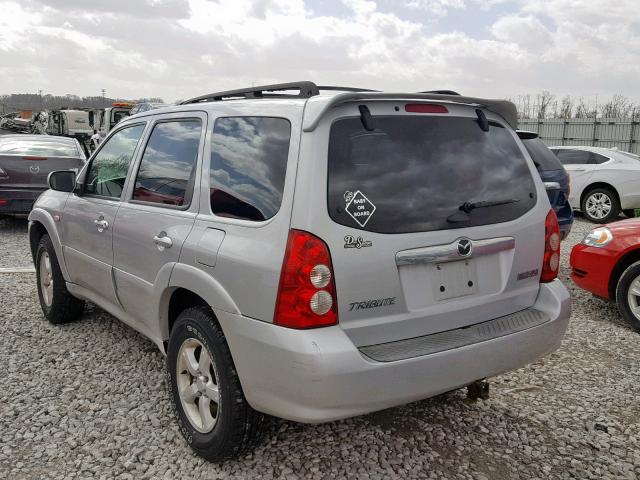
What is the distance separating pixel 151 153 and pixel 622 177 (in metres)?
10.5

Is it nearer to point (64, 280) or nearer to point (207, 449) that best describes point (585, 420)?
point (207, 449)

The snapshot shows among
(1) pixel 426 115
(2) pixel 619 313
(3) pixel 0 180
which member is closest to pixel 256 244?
(1) pixel 426 115

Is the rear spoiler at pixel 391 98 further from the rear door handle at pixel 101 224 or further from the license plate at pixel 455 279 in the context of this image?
the rear door handle at pixel 101 224

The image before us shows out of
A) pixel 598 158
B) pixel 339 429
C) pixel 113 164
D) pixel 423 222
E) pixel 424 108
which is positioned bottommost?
pixel 339 429

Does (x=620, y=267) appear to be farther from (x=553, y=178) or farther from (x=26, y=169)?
(x=26, y=169)

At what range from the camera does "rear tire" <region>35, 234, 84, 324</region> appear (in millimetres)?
4652

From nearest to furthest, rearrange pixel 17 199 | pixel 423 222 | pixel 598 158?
pixel 423 222 → pixel 17 199 → pixel 598 158

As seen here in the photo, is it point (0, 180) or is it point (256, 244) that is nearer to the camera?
point (256, 244)

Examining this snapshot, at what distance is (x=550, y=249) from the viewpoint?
3016 mm

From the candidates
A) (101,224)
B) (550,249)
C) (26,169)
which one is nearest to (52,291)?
(101,224)

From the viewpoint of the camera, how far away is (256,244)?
7.95 feet

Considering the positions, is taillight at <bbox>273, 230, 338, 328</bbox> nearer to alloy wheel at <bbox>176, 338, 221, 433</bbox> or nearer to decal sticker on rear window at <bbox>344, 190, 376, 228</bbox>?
decal sticker on rear window at <bbox>344, 190, 376, 228</bbox>

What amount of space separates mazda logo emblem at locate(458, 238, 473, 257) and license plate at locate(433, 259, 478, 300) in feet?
0.16

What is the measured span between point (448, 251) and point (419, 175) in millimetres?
365
